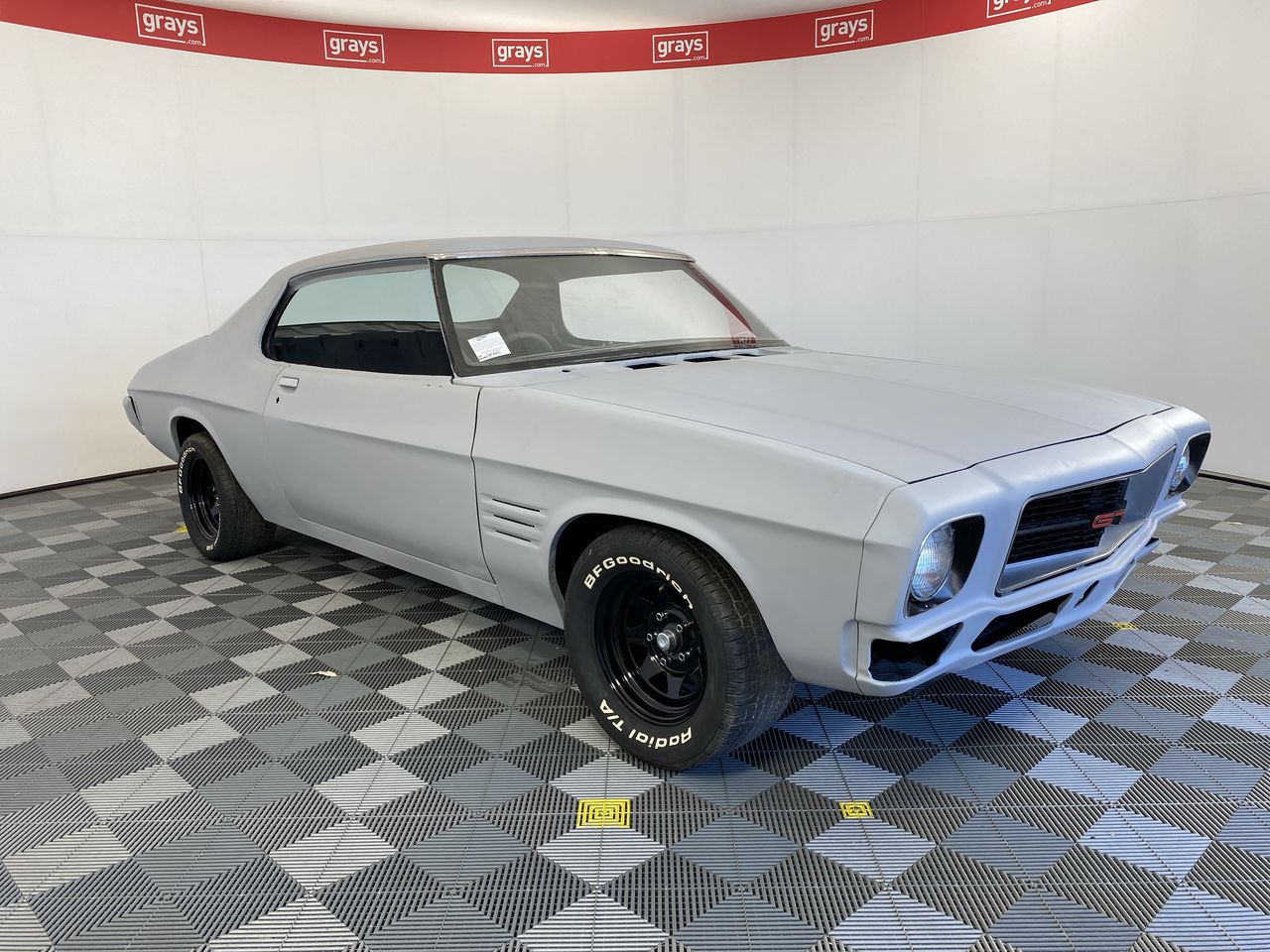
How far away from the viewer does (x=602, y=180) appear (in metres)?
7.39

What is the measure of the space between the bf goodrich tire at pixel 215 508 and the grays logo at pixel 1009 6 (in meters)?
5.76

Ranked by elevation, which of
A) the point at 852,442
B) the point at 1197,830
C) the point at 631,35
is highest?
the point at 631,35

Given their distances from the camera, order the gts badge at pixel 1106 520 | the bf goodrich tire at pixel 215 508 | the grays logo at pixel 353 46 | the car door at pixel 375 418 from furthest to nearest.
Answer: the grays logo at pixel 353 46 < the bf goodrich tire at pixel 215 508 < the car door at pixel 375 418 < the gts badge at pixel 1106 520

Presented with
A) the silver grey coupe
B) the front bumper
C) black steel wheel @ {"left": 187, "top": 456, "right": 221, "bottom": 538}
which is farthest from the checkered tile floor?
black steel wheel @ {"left": 187, "top": 456, "right": 221, "bottom": 538}

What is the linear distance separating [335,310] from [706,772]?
228cm

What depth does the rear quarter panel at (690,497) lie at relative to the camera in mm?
1878

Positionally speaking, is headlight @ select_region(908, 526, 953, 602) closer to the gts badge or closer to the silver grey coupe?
the silver grey coupe

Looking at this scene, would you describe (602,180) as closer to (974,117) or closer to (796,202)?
(796,202)

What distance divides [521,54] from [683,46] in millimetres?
1298

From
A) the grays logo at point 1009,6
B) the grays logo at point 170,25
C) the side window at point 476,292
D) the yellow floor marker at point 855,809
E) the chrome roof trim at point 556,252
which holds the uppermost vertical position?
the grays logo at point 170,25

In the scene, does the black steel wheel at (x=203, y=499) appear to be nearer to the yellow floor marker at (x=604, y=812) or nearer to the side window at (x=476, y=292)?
the side window at (x=476, y=292)

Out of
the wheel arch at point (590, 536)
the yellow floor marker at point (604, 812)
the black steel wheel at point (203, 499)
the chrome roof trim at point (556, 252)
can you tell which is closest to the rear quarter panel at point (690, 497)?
the wheel arch at point (590, 536)

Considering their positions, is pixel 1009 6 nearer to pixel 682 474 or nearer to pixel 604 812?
pixel 682 474

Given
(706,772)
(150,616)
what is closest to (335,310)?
(150,616)
